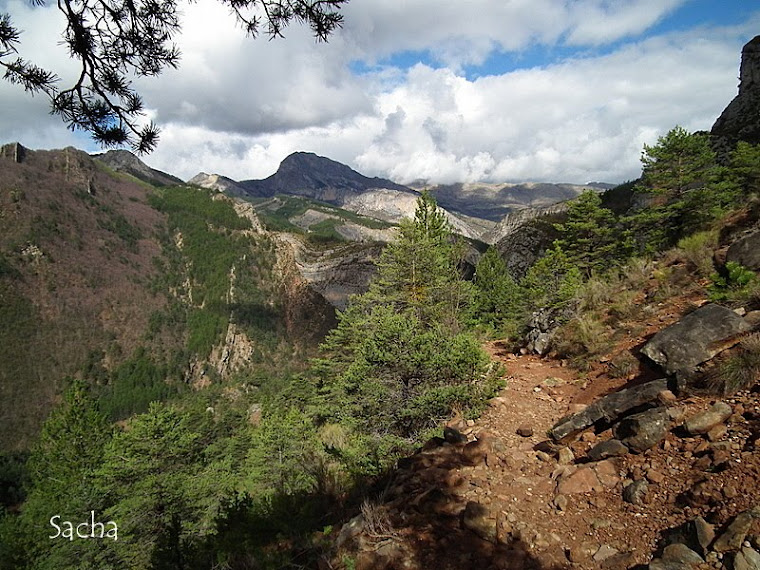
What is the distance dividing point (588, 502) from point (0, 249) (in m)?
176

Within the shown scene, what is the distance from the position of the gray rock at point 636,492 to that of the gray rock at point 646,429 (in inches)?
22.2

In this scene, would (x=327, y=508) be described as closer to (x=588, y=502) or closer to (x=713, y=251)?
(x=588, y=502)

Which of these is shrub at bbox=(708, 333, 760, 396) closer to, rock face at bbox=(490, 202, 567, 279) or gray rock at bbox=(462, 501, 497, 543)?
gray rock at bbox=(462, 501, 497, 543)

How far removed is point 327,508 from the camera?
5.89 meters

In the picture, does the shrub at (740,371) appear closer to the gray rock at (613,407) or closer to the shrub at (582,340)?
the gray rock at (613,407)

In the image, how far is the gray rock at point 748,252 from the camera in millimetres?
6915

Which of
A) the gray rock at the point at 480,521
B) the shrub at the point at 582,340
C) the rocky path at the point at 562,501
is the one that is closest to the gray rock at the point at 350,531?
the rocky path at the point at 562,501

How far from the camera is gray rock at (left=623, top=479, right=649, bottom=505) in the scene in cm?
361

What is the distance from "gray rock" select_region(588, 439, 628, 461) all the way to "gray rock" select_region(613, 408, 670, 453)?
0.09 metres

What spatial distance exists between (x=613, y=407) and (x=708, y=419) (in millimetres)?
1180

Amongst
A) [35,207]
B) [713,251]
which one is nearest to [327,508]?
[713,251]

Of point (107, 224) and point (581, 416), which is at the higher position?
point (107, 224)

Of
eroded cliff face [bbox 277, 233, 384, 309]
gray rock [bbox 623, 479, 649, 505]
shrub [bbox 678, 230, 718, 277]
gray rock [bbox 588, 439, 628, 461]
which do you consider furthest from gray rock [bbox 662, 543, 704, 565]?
eroded cliff face [bbox 277, 233, 384, 309]

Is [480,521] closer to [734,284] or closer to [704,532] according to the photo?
[704,532]
